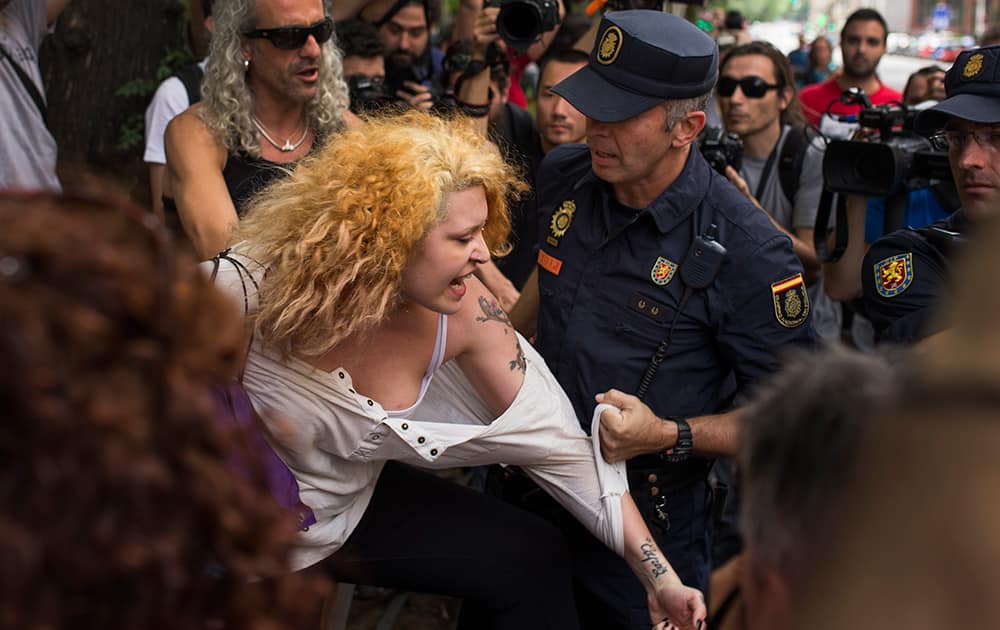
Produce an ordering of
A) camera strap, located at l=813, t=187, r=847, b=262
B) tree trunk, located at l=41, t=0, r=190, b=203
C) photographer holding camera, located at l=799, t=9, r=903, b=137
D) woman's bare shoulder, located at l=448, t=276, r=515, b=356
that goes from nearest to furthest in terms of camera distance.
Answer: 1. woman's bare shoulder, located at l=448, t=276, r=515, b=356
2. camera strap, located at l=813, t=187, r=847, b=262
3. tree trunk, located at l=41, t=0, r=190, b=203
4. photographer holding camera, located at l=799, t=9, r=903, b=137

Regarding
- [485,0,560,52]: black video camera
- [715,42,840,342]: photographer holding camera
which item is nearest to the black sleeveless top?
[485,0,560,52]: black video camera

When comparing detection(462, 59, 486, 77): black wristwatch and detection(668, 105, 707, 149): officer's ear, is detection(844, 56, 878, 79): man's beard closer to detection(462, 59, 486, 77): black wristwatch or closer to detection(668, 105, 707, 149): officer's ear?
detection(462, 59, 486, 77): black wristwatch

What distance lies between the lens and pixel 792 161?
4449 millimetres

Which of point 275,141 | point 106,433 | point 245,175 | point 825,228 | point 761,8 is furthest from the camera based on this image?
point 761,8

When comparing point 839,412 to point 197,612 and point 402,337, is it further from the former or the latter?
point 402,337

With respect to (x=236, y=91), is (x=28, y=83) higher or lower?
lower

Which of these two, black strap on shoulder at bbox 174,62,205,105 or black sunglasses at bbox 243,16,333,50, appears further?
black strap on shoulder at bbox 174,62,205,105

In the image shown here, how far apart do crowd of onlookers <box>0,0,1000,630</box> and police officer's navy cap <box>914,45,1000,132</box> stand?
12 millimetres

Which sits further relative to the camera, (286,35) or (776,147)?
(776,147)

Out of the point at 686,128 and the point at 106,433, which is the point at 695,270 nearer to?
the point at 686,128

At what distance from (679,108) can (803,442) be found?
6.78 feet

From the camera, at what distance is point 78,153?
181 inches

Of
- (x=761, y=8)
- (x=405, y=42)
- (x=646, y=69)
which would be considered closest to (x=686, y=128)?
(x=646, y=69)

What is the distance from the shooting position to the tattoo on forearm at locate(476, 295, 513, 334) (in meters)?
2.64
